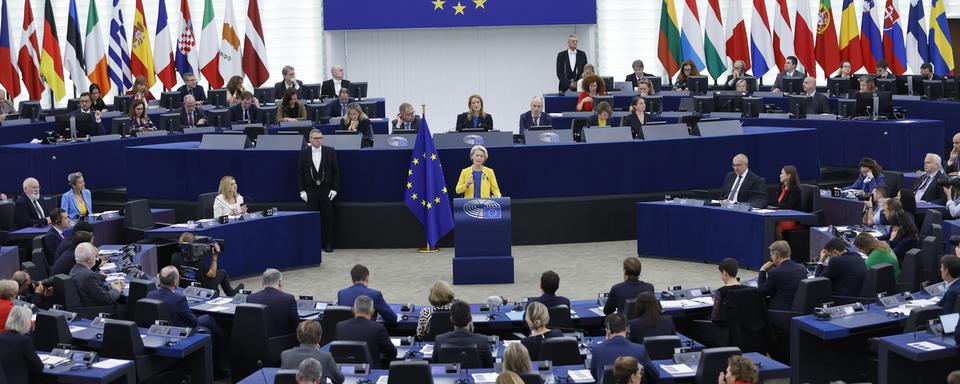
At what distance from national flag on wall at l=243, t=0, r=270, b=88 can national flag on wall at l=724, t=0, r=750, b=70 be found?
1066cm

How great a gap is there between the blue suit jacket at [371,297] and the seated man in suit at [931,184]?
8.21 meters

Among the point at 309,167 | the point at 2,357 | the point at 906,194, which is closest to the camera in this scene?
the point at 2,357

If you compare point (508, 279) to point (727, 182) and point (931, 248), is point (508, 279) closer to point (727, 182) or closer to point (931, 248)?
point (727, 182)

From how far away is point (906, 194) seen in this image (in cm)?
1625

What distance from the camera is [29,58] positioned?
29047 mm

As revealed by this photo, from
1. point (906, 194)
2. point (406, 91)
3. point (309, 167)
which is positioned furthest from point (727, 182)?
point (406, 91)

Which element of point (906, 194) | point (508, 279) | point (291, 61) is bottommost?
point (508, 279)

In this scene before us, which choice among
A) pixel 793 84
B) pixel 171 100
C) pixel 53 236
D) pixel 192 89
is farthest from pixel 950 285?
pixel 192 89

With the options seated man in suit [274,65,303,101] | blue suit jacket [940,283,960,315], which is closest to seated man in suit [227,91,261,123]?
seated man in suit [274,65,303,101]

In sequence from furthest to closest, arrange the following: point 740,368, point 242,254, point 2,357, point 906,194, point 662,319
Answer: point 242,254
point 906,194
point 662,319
point 2,357
point 740,368

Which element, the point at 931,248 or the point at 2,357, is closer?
the point at 2,357

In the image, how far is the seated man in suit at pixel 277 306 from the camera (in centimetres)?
1282

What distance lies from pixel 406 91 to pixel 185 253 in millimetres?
17312

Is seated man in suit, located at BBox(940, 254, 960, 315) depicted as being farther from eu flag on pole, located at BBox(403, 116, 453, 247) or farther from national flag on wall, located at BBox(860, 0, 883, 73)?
national flag on wall, located at BBox(860, 0, 883, 73)
